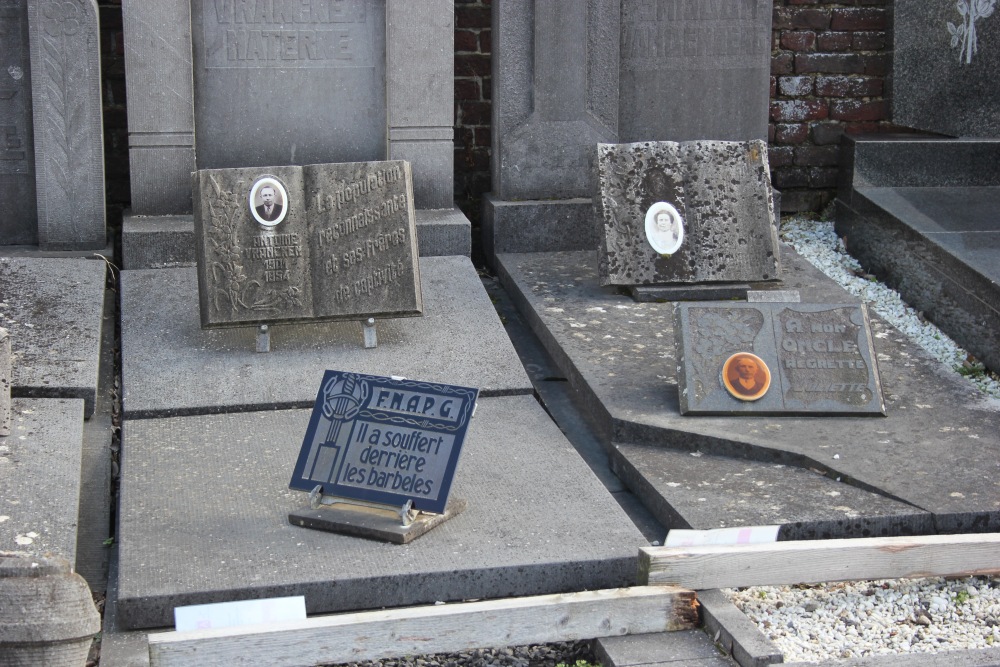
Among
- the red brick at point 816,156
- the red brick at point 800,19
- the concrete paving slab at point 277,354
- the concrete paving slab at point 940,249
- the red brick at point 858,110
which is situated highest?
the red brick at point 800,19

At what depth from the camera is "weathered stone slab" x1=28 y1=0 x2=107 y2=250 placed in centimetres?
521

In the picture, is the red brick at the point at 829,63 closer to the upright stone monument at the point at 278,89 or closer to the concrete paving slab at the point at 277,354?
the upright stone monument at the point at 278,89

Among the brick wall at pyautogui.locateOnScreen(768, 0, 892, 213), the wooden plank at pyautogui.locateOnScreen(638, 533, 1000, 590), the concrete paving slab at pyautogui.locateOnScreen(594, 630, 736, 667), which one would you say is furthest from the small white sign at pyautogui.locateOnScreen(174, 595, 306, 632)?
the brick wall at pyautogui.locateOnScreen(768, 0, 892, 213)

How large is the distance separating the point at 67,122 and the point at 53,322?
3.72ft

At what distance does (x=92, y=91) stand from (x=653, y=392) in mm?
2824

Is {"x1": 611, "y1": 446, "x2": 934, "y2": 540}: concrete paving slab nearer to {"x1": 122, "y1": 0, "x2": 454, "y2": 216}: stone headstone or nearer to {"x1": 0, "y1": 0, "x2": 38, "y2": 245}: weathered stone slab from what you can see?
{"x1": 122, "y1": 0, "x2": 454, "y2": 216}: stone headstone

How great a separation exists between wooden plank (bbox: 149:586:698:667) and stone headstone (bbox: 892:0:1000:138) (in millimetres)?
2915

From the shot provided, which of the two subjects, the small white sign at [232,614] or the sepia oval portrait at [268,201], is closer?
the small white sign at [232,614]

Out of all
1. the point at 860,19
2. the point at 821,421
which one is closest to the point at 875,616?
the point at 821,421

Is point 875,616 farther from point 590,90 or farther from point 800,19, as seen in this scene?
point 800,19

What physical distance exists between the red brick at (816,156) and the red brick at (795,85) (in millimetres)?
306

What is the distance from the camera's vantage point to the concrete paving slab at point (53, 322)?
13.6 feet

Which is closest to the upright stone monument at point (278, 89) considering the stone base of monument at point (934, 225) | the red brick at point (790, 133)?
the stone base of monument at point (934, 225)

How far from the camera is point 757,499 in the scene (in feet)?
11.6
